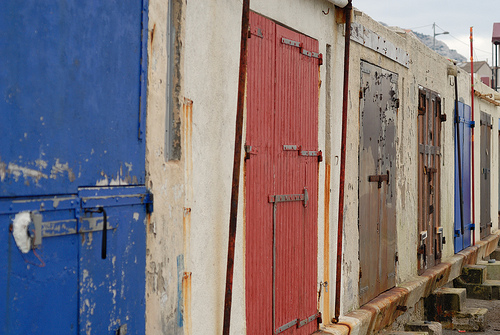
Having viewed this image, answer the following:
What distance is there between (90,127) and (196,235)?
1231 millimetres

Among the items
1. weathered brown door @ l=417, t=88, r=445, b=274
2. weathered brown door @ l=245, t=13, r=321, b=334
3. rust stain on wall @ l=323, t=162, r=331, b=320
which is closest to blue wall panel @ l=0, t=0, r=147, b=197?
weathered brown door @ l=245, t=13, r=321, b=334

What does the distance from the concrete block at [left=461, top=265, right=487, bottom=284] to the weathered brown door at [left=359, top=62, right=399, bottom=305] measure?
3.80 meters

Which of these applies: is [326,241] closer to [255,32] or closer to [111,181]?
[255,32]

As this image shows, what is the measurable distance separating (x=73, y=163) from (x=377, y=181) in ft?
16.3

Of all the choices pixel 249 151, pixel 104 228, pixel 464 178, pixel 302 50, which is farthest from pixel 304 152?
pixel 464 178

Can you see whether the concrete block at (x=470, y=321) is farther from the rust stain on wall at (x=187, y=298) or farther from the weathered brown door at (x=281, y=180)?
the rust stain on wall at (x=187, y=298)

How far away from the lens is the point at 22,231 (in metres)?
2.79

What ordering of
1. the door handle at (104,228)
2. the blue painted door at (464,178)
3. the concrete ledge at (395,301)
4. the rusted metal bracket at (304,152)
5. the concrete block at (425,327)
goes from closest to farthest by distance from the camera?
the door handle at (104,228)
the rusted metal bracket at (304,152)
the concrete ledge at (395,301)
the concrete block at (425,327)
the blue painted door at (464,178)

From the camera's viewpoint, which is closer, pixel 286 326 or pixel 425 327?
pixel 286 326

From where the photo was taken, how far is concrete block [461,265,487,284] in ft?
36.9

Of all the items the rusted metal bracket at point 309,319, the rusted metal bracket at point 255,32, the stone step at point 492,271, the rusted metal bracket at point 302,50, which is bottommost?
the stone step at point 492,271

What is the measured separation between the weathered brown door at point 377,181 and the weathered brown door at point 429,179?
130 cm

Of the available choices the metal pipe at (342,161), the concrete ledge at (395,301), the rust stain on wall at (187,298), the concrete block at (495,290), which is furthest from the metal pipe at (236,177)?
the concrete block at (495,290)

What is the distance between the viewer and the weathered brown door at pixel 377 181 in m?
7.13
